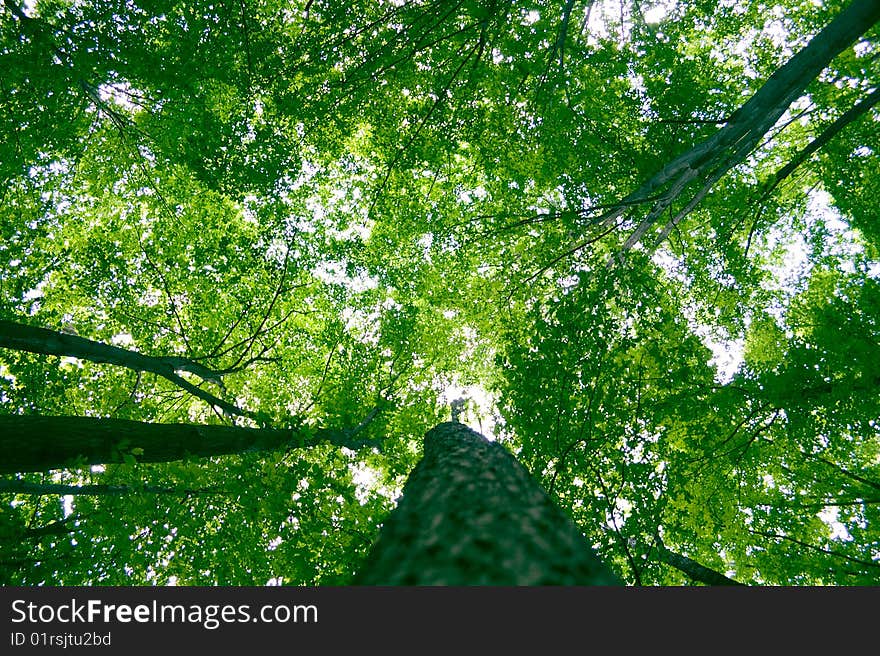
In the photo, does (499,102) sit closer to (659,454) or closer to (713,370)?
(713,370)

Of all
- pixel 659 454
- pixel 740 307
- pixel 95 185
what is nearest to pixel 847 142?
pixel 740 307

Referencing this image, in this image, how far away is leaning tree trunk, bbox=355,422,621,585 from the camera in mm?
1277

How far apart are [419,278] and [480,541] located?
27.7 feet

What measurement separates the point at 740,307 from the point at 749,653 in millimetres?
10129

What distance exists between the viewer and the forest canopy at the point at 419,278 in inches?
180

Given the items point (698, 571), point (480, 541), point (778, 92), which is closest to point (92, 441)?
point (480, 541)

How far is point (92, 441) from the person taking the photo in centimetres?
375

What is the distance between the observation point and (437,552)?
1413 mm

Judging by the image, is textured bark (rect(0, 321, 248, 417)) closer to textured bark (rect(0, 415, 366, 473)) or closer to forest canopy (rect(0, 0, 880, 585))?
forest canopy (rect(0, 0, 880, 585))

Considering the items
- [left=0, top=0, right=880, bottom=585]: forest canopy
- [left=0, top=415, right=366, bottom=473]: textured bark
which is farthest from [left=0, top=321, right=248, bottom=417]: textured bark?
[left=0, top=415, right=366, bottom=473]: textured bark

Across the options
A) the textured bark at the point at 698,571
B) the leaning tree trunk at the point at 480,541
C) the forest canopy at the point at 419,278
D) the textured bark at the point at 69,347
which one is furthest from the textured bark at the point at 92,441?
the textured bark at the point at 698,571

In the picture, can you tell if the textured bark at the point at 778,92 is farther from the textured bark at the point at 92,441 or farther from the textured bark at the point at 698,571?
the textured bark at the point at 92,441

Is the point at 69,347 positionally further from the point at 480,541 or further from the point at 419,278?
the point at 419,278

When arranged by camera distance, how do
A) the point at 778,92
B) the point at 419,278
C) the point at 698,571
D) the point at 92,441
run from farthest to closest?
the point at 419,278
the point at 698,571
the point at 778,92
the point at 92,441
